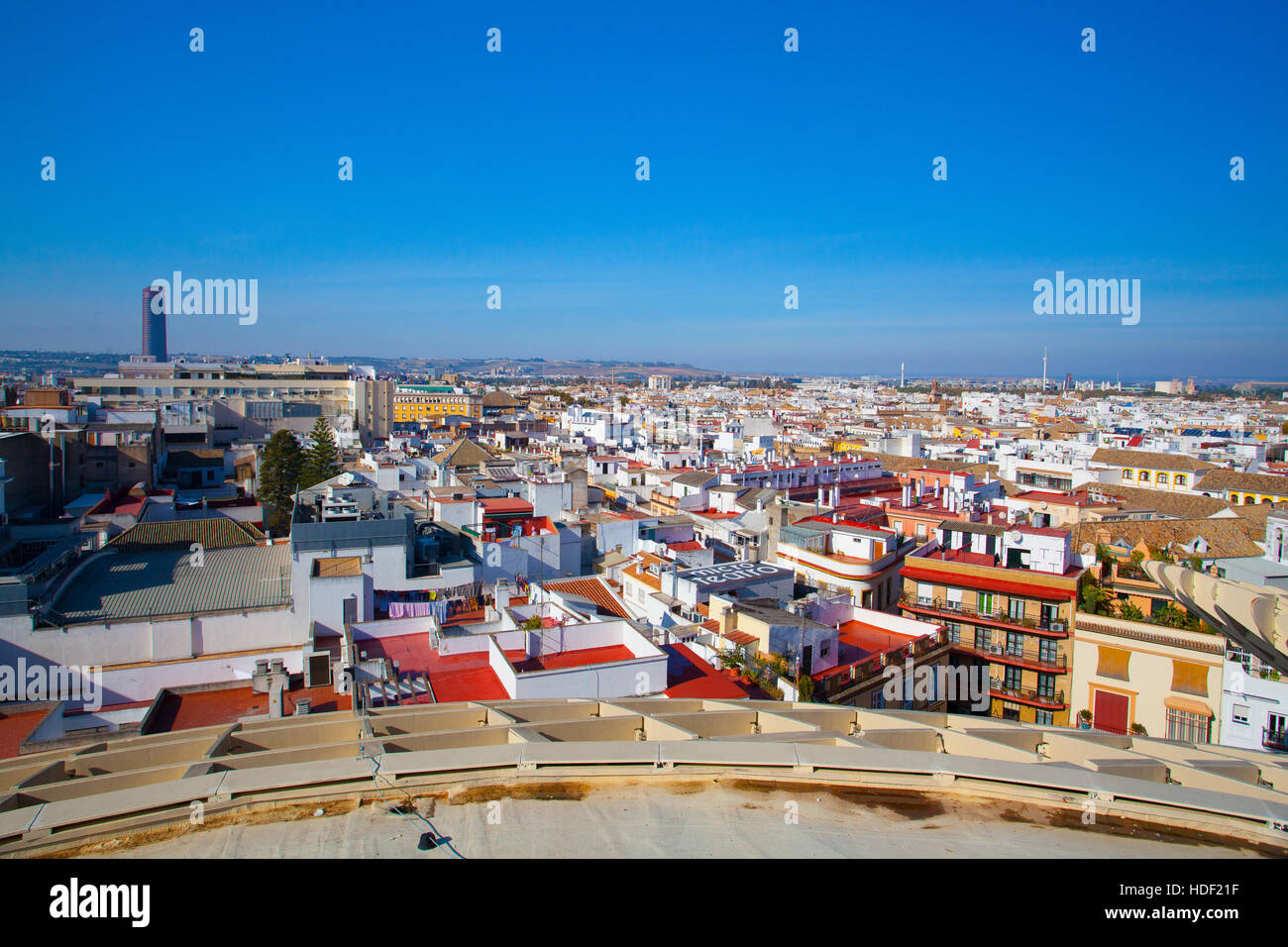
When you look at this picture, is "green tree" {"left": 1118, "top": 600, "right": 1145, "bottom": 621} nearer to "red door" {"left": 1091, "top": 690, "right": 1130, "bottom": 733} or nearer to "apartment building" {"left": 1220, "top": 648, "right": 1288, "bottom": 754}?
"red door" {"left": 1091, "top": 690, "right": 1130, "bottom": 733}

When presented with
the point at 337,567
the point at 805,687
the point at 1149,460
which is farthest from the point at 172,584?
the point at 1149,460

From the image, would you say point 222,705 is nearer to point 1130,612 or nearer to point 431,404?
point 1130,612

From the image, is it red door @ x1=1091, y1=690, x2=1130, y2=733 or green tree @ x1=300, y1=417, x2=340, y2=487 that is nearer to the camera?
red door @ x1=1091, y1=690, x2=1130, y2=733

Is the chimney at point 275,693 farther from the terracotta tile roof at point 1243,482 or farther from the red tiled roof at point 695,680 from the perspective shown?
the terracotta tile roof at point 1243,482

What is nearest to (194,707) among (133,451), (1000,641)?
(1000,641)

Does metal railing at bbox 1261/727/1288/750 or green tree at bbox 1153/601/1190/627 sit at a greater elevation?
green tree at bbox 1153/601/1190/627

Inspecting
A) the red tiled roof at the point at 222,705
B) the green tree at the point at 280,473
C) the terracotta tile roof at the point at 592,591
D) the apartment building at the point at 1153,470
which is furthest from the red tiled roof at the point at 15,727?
the apartment building at the point at 1153,470

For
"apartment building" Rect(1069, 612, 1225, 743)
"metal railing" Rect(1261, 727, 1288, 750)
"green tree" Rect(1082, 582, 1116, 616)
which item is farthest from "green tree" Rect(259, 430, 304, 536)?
"metal railing" Rect(1261, 727, 1288, 750)
